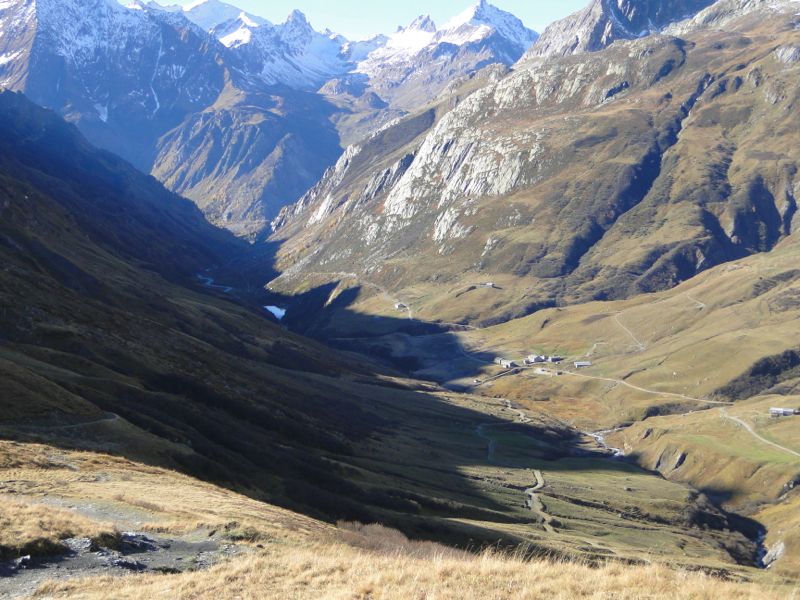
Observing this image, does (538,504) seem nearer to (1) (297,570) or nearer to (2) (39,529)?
(1) (297,570)

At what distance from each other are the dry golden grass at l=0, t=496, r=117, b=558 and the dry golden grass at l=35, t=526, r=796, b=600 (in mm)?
4448

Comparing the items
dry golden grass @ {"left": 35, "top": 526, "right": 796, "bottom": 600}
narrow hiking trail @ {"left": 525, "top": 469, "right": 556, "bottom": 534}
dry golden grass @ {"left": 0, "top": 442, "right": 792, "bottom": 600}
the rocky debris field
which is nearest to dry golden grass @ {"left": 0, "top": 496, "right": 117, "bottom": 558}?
dry golden grass @ {"left": 0, "top": 442, "right": 792, "bottom": 600}

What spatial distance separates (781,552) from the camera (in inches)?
5748

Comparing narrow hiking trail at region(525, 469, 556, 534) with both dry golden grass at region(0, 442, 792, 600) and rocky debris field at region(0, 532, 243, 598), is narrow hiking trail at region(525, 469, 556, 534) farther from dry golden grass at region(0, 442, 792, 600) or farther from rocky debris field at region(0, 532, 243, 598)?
rocky debris field at region(0, 532, 243, 598)

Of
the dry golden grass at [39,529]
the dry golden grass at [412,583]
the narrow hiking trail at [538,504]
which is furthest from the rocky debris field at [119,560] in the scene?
the narrow hiking trail at [538,504]

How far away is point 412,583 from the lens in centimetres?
2430

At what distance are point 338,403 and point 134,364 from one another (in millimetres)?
80046

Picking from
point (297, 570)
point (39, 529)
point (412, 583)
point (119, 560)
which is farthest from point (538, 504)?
point (412, 583)

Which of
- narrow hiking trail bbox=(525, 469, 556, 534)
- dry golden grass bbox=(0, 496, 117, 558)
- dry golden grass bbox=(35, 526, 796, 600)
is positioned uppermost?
dry golden grass bbox=(35, 526, 796, 600)

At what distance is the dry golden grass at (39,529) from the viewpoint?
29.8m

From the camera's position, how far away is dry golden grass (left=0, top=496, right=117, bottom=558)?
97.7 feet

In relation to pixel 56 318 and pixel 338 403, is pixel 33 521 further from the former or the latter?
pixel 338 403

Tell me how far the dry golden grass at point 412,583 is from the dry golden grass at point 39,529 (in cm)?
445

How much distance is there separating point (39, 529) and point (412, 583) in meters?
16.9
